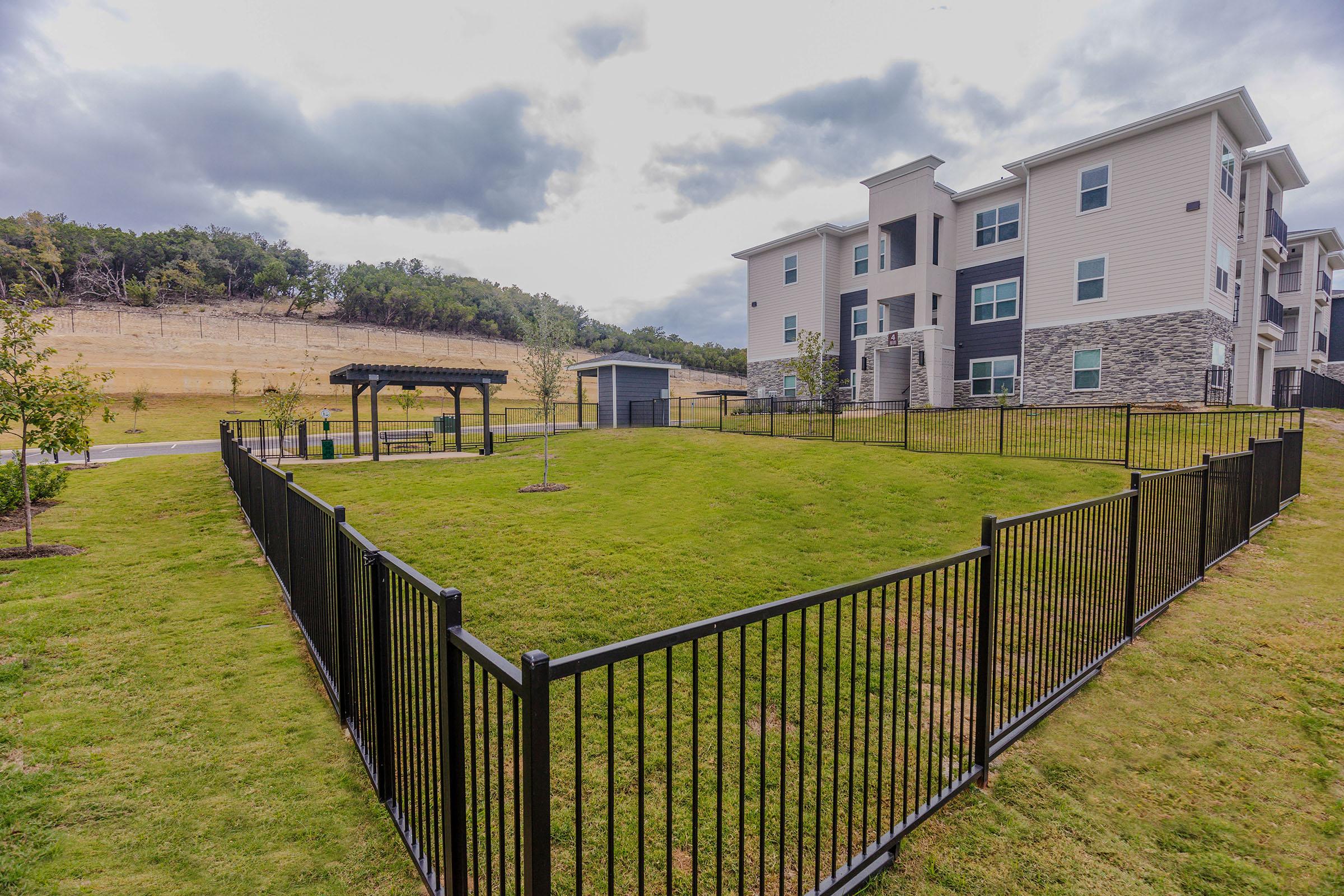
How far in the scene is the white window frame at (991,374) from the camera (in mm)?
A: 22656

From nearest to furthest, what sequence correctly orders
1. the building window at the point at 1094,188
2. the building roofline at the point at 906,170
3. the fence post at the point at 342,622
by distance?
1. the fence post at the point at 342,622
2. the building window at the point at 1094,188
3. the building roofline at the point at 906,170

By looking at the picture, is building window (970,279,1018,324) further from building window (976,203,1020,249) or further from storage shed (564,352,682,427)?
storage shed (564,352,682,427)

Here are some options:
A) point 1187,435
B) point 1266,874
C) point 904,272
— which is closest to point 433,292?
point 904,272

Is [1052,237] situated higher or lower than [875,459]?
higher

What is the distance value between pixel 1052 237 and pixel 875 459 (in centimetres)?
1404

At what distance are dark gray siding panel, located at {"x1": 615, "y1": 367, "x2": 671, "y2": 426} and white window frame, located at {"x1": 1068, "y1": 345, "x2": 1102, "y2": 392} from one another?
60.5 ft

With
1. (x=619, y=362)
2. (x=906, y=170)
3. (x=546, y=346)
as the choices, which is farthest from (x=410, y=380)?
(x=906, y=170)

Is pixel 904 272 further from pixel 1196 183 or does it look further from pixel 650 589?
pixel 650 589

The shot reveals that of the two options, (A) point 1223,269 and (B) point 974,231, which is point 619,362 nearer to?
(B) point 974,231

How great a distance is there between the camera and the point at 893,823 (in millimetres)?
2832

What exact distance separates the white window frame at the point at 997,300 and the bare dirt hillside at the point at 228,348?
27.8 m

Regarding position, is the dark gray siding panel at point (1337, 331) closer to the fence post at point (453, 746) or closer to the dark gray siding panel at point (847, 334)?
the dark gray siding panel at point (847, 334)

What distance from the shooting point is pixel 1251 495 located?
7.78 metres

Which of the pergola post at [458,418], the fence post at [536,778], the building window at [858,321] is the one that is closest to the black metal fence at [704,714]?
the fence post at [536,778]
